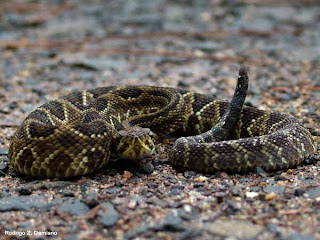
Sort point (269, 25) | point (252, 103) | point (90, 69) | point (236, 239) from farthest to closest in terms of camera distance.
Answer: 1. point (269, 25)
2. point (90, 69)
3. point (252, 103)
4. point (236, 239)

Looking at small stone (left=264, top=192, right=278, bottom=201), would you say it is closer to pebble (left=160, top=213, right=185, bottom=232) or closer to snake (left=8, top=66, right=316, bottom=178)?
snake (left=8, top=66, right=316, bottom=178)

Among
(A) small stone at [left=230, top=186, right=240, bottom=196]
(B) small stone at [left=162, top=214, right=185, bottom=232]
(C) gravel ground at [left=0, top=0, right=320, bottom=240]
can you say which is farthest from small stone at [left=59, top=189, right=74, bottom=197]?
(A) small stone at [left=230, top=186, right=240, bottom=196]

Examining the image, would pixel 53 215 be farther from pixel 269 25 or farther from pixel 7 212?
pixel 269 25

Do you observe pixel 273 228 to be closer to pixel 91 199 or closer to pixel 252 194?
pixel 252 194

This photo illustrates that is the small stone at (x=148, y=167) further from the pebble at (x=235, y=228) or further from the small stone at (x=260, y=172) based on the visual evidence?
the pebble at (x=235, y=228)

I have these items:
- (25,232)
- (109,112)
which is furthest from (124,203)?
(109,112)

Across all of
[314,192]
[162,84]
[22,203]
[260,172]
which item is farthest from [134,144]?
[162,84]

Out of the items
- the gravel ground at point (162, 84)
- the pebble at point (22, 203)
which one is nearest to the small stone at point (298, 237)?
the gravel ground at point (162, 84)
